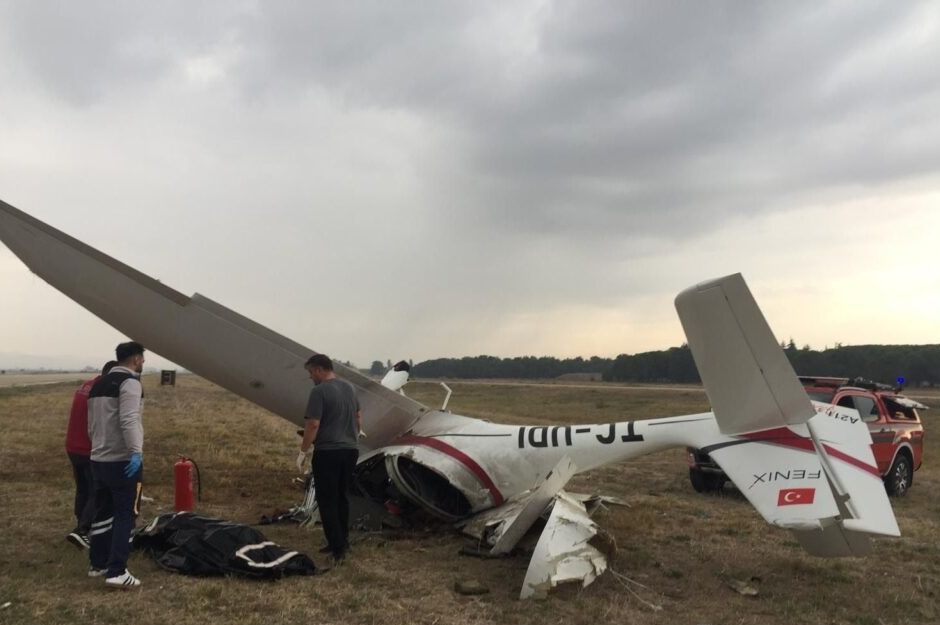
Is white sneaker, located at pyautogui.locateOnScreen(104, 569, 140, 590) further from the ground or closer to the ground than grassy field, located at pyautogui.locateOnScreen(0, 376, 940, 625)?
further from the ground

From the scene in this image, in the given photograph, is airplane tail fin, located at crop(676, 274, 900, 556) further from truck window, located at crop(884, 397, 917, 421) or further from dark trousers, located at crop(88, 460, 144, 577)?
truck window, located at crop(884, 397, 917, 421)

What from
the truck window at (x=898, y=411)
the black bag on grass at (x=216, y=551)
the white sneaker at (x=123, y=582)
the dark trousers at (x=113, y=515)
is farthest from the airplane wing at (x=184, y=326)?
the truck window at (x=898, y=411)

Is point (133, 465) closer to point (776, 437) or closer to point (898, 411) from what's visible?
point (776, 437)

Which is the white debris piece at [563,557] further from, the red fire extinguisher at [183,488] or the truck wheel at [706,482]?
the truck wheel at [706,482]

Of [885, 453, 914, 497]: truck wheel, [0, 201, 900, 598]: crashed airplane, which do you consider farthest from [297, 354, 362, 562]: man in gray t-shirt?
[885, 453, 914, 497]: truck wheel

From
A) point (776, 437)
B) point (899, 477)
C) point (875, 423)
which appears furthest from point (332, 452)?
point (899, 477)

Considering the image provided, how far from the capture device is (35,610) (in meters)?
4.40

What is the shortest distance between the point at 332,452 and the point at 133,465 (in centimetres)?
171

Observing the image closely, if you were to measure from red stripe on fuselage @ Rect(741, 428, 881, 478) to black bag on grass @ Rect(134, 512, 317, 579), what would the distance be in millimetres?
4018

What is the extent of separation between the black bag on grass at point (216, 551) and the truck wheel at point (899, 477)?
33.0 feet

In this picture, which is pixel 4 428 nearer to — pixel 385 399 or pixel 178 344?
pixel 178 344

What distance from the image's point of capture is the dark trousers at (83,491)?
6.27 metres

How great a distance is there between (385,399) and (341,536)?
7.02ft

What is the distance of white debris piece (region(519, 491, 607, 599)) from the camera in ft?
16.8
